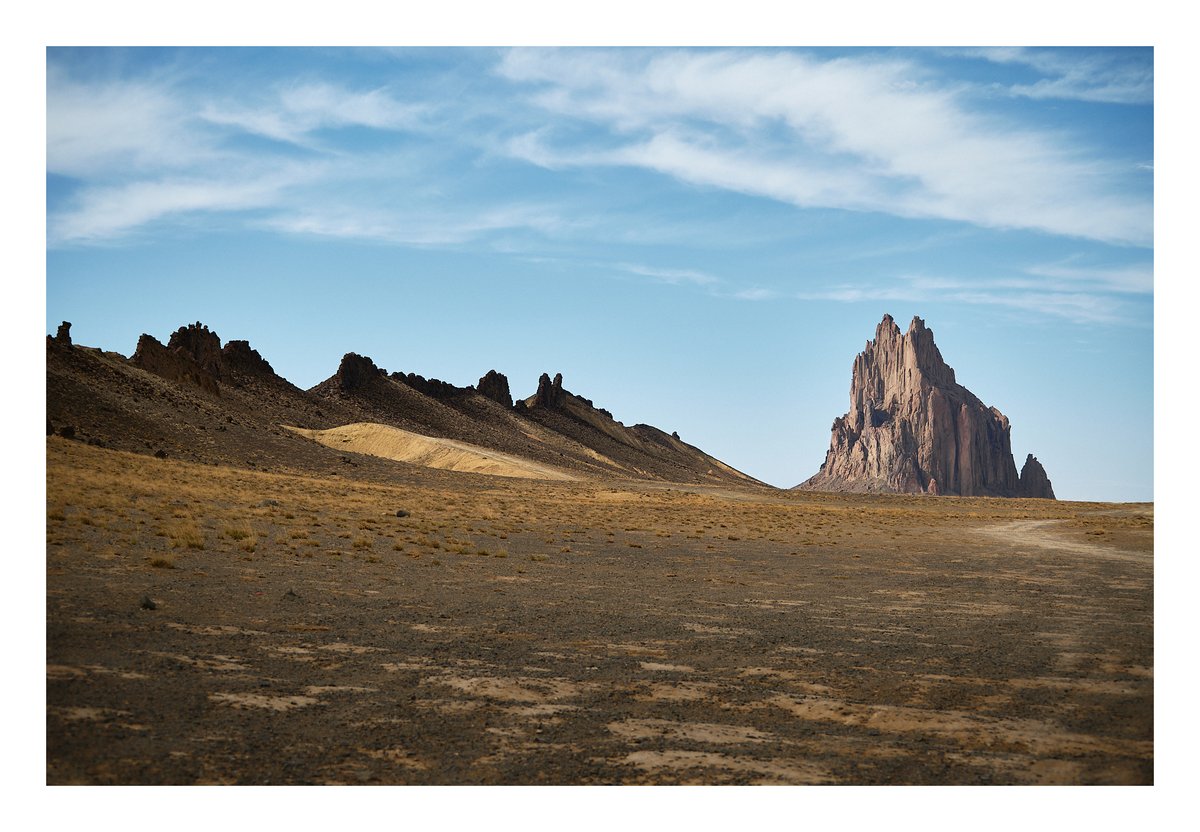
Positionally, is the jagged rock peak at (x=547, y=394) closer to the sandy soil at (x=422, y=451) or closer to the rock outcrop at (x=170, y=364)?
the sandy soil at (x=422, y=451)

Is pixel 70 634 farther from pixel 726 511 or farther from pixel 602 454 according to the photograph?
pixel 602 454

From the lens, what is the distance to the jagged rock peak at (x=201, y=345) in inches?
4732

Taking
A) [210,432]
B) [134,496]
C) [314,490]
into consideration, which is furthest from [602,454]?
[134,496]

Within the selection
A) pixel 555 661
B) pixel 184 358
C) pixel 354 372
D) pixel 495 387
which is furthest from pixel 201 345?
pixel 555 661

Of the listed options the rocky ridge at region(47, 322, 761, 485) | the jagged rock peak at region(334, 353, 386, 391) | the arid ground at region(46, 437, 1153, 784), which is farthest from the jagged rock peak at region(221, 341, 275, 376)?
the arid ground at region(46, 437, 1153, 784)

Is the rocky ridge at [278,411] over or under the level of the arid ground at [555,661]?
over

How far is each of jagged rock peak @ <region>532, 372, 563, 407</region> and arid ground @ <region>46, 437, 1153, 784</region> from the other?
524ft

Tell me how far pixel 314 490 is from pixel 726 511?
26.0 meters

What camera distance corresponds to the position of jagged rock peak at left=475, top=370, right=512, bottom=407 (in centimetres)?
18175

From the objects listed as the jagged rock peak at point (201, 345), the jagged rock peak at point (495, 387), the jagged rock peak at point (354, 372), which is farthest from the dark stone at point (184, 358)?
the jagged rock peak at point (495, 387)

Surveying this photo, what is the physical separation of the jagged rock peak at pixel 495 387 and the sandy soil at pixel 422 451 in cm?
6052

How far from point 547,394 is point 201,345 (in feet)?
264

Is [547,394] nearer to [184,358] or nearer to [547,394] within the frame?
[547,394]

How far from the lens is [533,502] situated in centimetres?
5619
